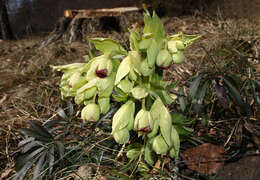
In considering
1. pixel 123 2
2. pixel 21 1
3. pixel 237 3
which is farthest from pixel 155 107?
pixel 21 1

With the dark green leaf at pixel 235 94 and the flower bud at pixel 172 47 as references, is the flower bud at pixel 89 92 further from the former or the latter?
the dark green leaf at pixel 235 94

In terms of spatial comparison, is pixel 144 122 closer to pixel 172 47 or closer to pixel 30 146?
pixel 172 47

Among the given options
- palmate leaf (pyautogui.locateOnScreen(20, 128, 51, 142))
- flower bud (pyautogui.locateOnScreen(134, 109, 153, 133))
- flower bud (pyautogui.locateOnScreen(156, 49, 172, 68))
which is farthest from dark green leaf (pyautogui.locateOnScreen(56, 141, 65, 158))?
flower bud (pyautogui.locateOnScreen(156, 49, 172, 68))

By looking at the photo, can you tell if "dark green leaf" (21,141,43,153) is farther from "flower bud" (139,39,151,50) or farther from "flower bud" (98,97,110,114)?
"flower bud" (139,39,151,50)

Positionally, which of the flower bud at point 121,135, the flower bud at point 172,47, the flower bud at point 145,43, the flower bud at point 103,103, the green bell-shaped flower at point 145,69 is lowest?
the flower bud at point 121,135

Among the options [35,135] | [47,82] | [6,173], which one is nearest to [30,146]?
[35,135]

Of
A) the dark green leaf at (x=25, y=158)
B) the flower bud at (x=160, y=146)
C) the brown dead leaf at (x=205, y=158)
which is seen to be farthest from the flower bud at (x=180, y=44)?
the dark green leaf at (x=25, y=158)
